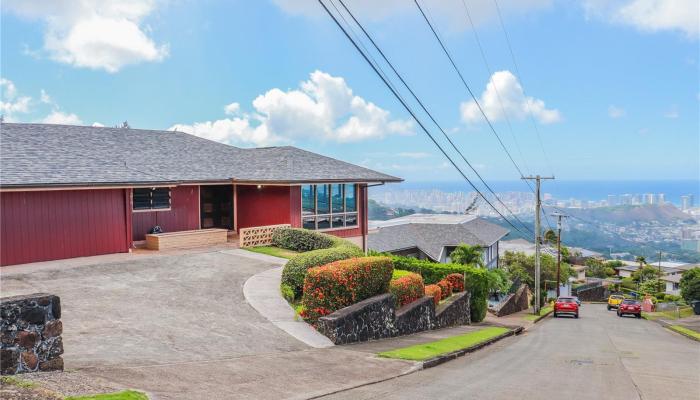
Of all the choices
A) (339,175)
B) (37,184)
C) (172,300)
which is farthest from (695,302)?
(37,184)

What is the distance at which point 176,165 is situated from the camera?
25.5 meters

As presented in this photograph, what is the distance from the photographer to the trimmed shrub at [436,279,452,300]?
2483 cm

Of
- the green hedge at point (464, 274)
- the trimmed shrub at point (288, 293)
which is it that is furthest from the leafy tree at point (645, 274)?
the trimmed shrub at point (288, 293)

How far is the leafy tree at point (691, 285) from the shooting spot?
40.2 meters

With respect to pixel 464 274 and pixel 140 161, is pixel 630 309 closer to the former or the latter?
pixel 464 274

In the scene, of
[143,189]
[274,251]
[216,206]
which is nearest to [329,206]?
[274,251]

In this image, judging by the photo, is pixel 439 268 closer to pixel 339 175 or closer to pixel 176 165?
pixel 339 175

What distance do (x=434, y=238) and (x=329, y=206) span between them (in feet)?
59.1

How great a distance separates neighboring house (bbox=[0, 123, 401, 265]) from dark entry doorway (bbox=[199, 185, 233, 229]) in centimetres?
6

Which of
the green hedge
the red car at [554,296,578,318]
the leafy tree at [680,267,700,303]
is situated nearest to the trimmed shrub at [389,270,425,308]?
the green hedge

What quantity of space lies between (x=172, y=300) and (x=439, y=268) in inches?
616

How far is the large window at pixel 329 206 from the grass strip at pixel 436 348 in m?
11.0

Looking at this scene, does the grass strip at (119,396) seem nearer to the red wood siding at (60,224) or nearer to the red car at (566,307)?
the red wood siding at (60,224)

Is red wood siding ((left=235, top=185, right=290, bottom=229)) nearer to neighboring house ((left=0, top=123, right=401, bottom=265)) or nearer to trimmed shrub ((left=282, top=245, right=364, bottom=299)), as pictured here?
neighboring house ((left=0, top=123, right=401, bottom=265))
